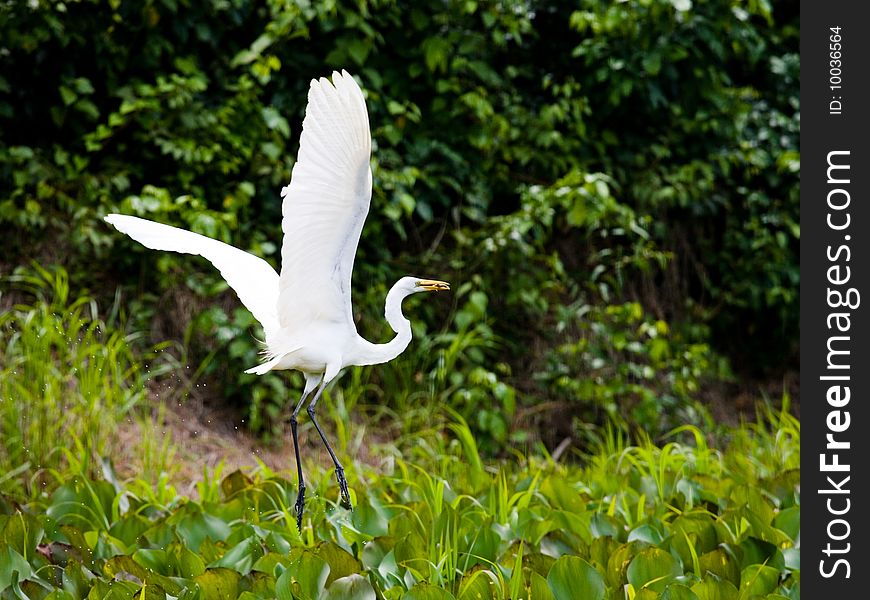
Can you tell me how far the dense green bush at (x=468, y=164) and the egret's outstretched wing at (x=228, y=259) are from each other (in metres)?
2.45

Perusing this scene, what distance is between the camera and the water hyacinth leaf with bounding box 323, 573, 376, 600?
7.34ft

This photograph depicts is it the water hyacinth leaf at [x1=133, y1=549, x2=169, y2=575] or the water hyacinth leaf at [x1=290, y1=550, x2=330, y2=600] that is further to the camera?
the water hyacinth leaf at [x1=133, y1=549, x2=169, y2=575]

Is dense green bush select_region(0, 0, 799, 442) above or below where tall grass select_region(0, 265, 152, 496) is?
above

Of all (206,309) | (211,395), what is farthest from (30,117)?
(211,395)

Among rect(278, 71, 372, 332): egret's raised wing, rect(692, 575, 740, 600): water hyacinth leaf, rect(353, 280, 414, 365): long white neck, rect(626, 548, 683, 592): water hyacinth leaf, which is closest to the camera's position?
rect(278, 71, 372, 332): egret's raised wing

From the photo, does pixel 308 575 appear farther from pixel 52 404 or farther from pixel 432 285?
pixel 52 404

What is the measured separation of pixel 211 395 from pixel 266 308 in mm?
3087

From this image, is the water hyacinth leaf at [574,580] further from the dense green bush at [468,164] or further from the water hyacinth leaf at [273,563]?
the dense green bush at [468,164]

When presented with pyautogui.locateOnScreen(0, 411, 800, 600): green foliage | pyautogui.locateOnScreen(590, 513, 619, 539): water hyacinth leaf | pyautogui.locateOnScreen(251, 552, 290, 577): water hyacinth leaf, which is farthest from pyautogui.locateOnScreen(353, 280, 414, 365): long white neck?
pyautogui.locateOnScreen(590, 513, 619, 539): water hyacinth leaf

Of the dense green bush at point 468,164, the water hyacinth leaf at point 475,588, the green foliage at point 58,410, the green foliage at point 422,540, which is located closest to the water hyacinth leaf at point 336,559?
the green foliage at point 422,540

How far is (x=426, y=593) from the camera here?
2.21m

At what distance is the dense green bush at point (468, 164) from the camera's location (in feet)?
16.2

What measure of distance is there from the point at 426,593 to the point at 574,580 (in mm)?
360

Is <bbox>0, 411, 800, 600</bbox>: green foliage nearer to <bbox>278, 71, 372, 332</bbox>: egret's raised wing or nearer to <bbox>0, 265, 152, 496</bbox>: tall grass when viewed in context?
<bbox>0, 265, 152, 496</bbox>: tall grass
